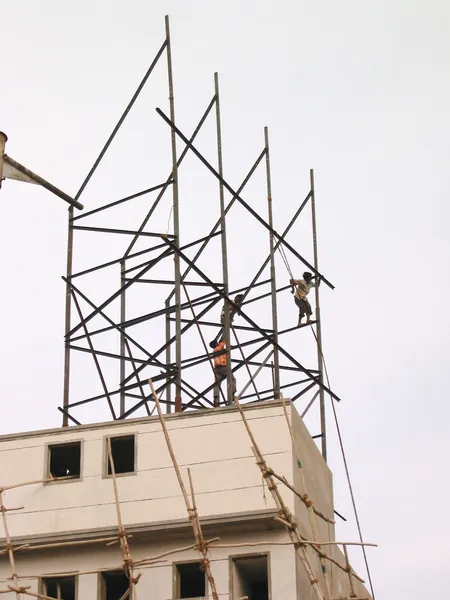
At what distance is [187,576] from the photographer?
27922 millimetres

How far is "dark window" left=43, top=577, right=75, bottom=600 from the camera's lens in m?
27.3

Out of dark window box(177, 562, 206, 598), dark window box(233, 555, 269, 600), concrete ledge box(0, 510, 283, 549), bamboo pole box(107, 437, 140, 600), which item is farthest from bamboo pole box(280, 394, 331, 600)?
bamboo pole box(107, 437, 140, 600)

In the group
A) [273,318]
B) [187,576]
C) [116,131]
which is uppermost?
[116,131]

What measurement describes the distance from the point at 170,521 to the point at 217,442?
205 centimetres

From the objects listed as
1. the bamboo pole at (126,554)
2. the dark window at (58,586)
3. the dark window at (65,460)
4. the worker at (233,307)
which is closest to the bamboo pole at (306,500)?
the bamboo pole at (126,554)

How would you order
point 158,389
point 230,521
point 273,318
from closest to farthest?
point 230,521, point 158,389, point 273,318

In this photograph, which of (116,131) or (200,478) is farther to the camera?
(116,131)

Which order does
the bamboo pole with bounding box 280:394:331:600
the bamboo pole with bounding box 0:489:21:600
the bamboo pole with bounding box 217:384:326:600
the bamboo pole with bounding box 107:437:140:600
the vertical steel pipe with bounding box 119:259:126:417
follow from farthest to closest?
the vertical steel pipe with bounding box 119:259:126:417, the bamboo pole with bounding box 0:489:21:600, the bamboo pole with bounding box 280:394:331:600, the bamboo pole with bounding box 107:437:140:600, the bamboo pole with bounding box 217:384:326:600

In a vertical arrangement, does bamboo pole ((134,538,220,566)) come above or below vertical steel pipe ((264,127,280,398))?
below

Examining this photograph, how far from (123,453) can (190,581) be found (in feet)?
11.0

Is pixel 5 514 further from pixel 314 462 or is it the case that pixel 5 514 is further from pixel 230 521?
pixel 314 462

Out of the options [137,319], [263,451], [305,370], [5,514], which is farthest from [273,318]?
[5,514]

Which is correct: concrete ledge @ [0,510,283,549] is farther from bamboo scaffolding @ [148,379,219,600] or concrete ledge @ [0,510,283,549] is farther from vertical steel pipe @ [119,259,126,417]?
vertical steel pipe @ [119,259,126,417]

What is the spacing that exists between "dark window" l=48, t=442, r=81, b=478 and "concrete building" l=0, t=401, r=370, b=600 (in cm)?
10
